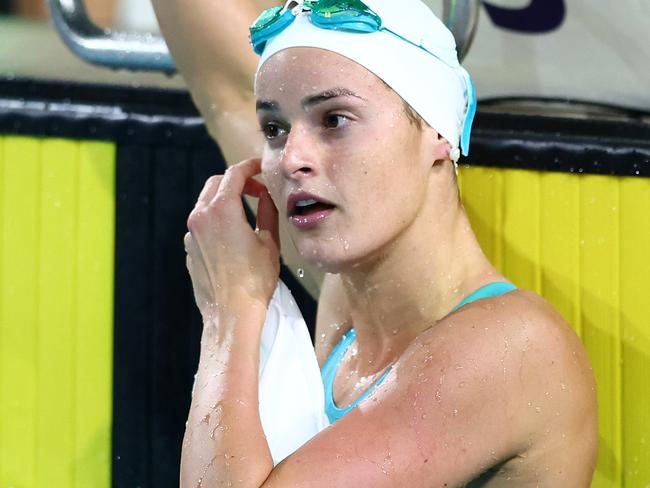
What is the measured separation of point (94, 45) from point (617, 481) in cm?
128

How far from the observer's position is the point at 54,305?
2018mm

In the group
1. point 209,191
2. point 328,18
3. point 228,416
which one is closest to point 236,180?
point 209,191

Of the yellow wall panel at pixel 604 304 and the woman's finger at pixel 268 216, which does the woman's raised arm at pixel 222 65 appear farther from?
the yellow wall panel at pixel 604 304

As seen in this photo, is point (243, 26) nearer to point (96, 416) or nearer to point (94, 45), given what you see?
point (94, 45)

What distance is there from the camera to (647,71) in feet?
6.36

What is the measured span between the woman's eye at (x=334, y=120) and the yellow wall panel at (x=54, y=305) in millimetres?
758

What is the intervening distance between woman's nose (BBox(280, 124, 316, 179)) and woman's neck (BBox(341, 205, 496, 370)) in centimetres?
19

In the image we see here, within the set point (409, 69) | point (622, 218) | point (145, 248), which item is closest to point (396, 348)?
point (409, 69)

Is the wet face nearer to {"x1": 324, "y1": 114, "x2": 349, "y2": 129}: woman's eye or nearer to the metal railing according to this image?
{"x1": 324, "y1": 114, "x2": 349, "y2": 129}: woman's eye

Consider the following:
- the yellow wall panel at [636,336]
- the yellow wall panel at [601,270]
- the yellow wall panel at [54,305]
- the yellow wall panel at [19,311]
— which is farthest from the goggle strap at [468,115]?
the yellow wall panel at [19,311]

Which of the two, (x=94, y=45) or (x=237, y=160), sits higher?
(x=94, y=45)

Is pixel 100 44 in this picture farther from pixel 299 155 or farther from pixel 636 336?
pixel 636 336

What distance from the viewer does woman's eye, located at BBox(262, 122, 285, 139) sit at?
1447 millimetres

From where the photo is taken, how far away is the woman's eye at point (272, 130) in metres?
1.45
